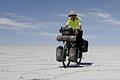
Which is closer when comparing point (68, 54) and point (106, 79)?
point (106, 79)

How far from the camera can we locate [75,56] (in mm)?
14891

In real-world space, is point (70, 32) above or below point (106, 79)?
above

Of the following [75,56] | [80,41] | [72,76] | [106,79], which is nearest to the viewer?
[106,79]

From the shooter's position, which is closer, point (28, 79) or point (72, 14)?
point (28, 79)

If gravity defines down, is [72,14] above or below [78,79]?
above

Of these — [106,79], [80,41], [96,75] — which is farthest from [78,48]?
[106,79]

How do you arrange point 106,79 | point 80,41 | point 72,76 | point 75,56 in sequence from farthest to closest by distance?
point 80,41, point 75,56, point 72,76, point 106,79

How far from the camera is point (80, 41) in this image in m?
16.0

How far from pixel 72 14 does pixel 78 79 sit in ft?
15.3

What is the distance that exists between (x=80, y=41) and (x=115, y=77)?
16.2ft

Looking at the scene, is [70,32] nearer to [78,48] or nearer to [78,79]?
[78,48]

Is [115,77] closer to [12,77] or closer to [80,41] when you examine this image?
[12,77]

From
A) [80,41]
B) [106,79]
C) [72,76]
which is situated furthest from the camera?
[80,41]

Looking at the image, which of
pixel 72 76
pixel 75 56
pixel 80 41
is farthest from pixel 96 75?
pixel 80 41
